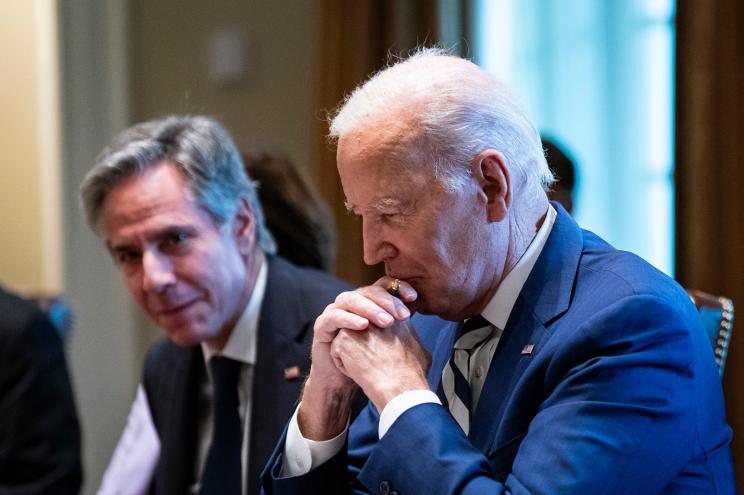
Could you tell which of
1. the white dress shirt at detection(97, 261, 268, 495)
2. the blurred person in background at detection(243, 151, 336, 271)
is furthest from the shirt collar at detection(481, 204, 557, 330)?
the blurred person in background at detection(243, 151, 336, 271)

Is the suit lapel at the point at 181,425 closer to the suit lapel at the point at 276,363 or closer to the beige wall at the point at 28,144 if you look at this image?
the suit lapel at the point at 276,363

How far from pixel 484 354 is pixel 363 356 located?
0.21 metres

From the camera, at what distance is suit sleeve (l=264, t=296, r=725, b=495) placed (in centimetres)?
123

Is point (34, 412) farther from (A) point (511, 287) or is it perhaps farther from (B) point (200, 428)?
(A) point (511, 287)

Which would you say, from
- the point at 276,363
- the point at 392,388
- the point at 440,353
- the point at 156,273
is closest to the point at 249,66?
the point at 156,273

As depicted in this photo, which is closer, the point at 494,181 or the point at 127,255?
the point at 494,181

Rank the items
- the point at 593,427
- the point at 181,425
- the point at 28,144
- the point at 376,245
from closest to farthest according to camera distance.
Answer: the point at 593,427, the point at 376,245, the point at 181,425, the point at 28,144

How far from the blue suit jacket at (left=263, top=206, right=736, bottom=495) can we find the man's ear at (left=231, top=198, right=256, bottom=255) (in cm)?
93

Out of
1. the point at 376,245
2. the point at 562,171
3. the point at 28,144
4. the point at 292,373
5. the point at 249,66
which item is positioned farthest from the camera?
the point at 249,66

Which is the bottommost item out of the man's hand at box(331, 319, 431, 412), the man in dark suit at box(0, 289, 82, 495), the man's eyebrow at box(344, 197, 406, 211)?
the man in dark suit at box(0, 289, 82, 495)

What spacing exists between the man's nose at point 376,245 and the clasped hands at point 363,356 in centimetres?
4

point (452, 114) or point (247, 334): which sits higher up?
point (452, 114)

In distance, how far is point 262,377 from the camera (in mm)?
2045

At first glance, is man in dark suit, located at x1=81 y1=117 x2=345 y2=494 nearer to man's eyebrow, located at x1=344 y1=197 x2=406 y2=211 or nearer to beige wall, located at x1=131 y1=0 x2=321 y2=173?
man's eyebrow, located at x1=344 y1=197 x2=406 y2=211
